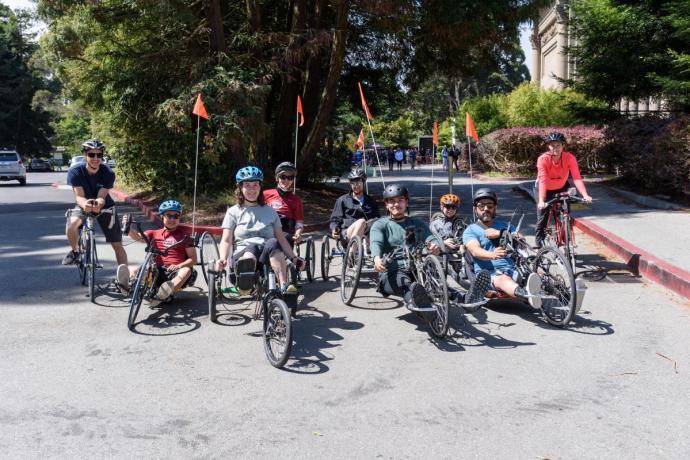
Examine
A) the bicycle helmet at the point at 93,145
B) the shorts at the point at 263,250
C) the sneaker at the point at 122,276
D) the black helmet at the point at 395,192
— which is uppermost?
the bicycle helmet at the point at 93,145

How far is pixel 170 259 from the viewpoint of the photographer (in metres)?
7.08

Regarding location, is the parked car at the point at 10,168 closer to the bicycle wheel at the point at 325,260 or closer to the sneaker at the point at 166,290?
the bicycle wheel at the point at 325,260

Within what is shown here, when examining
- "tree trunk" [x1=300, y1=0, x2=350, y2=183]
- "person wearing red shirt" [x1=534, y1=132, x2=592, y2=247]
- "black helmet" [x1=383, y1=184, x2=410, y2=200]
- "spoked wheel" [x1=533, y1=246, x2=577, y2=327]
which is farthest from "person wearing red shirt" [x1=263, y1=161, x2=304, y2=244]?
"tree trunk" [x1=300, y1=0, x2=350, y2=183]

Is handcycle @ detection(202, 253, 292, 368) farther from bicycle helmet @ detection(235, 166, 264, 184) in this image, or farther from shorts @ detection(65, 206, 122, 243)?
shorts @ detection(65, 206, 122, 243)

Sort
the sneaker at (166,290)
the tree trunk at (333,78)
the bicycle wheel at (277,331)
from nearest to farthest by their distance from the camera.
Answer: the bicycle wheel at (277,331) → the sneaker at (166,290) → the tree trunk at (333,78)

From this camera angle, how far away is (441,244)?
20.1 ft

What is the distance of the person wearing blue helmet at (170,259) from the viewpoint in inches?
263

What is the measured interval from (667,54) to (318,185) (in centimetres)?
1077

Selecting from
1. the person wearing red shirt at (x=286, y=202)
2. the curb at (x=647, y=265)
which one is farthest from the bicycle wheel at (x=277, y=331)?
the curb at (x=647, y=265)

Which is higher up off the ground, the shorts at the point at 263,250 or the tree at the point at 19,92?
the tree at the point at 19,92

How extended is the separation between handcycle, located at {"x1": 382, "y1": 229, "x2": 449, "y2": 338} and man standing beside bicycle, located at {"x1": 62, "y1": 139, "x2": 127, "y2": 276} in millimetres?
3433


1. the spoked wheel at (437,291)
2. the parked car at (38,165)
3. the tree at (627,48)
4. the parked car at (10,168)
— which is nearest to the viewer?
the spoked wheel at (437,291)

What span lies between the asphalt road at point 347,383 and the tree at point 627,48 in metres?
14.1

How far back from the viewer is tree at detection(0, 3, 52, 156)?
210 feet
